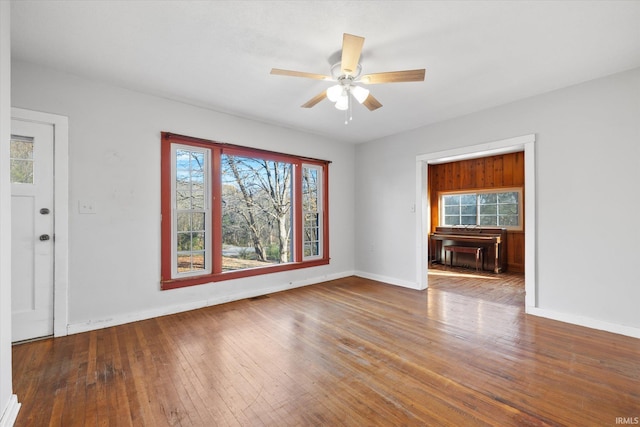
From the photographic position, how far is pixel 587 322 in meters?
2.99

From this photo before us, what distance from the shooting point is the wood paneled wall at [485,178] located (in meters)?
5.77

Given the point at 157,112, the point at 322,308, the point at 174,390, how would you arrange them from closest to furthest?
1. the point at 174,390
2. the point at 157,112
3. the point at 322,308

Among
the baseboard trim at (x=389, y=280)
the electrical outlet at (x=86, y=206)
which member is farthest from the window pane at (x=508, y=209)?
the electrical outlet at (x=86, y=206)

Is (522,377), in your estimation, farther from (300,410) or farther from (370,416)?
(300,410)

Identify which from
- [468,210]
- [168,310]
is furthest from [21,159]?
[468,210]

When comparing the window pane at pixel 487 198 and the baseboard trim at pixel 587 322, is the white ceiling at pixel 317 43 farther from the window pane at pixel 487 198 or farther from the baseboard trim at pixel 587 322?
the window pane at pixel 487 198

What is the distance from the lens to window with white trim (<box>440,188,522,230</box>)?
5.93 m

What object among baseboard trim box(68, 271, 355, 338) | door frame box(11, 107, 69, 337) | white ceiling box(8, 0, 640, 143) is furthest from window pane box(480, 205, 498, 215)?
door frame box(11, 107, 69, 337)

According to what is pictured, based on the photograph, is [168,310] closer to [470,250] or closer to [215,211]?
[215,211]

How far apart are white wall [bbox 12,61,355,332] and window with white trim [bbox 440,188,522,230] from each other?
5689mm

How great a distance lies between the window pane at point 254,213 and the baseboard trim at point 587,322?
4080 mm

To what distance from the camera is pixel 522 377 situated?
2.06m

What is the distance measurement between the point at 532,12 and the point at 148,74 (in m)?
3.38

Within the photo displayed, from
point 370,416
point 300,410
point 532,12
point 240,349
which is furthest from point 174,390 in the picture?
point 532,12
